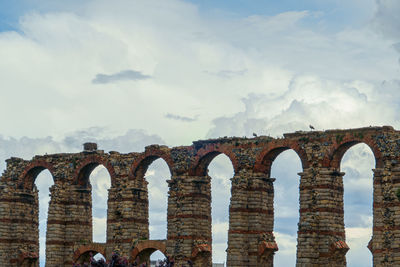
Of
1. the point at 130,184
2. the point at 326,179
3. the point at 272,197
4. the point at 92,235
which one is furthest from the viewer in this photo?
the point at 92,235

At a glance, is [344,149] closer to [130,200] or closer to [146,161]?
[146,161]

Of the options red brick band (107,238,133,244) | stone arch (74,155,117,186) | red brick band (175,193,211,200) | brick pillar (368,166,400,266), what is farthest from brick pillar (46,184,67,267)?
brick pillar (368,166,400,266)

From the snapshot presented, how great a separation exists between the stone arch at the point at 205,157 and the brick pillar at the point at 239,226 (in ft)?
6.25

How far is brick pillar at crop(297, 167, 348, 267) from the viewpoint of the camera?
5094 cm

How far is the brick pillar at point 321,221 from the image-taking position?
50938 mm

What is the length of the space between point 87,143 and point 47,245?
6.99 metres

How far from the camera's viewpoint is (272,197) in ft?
182

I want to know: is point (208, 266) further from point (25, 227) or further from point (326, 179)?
point (25, 227)

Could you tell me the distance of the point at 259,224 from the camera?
5431cm

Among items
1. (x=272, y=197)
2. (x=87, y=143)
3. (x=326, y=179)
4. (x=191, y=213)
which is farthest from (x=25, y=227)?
(x=326, y=179)

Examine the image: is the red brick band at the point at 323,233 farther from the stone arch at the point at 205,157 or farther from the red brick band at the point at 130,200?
the red brick band at the point at 130,200

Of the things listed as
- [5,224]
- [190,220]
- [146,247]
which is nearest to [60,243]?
[5,224]

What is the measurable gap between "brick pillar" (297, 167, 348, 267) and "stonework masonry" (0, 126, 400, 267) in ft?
0.17

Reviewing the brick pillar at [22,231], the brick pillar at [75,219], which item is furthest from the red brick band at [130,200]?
the brick pillar at [22,231]
